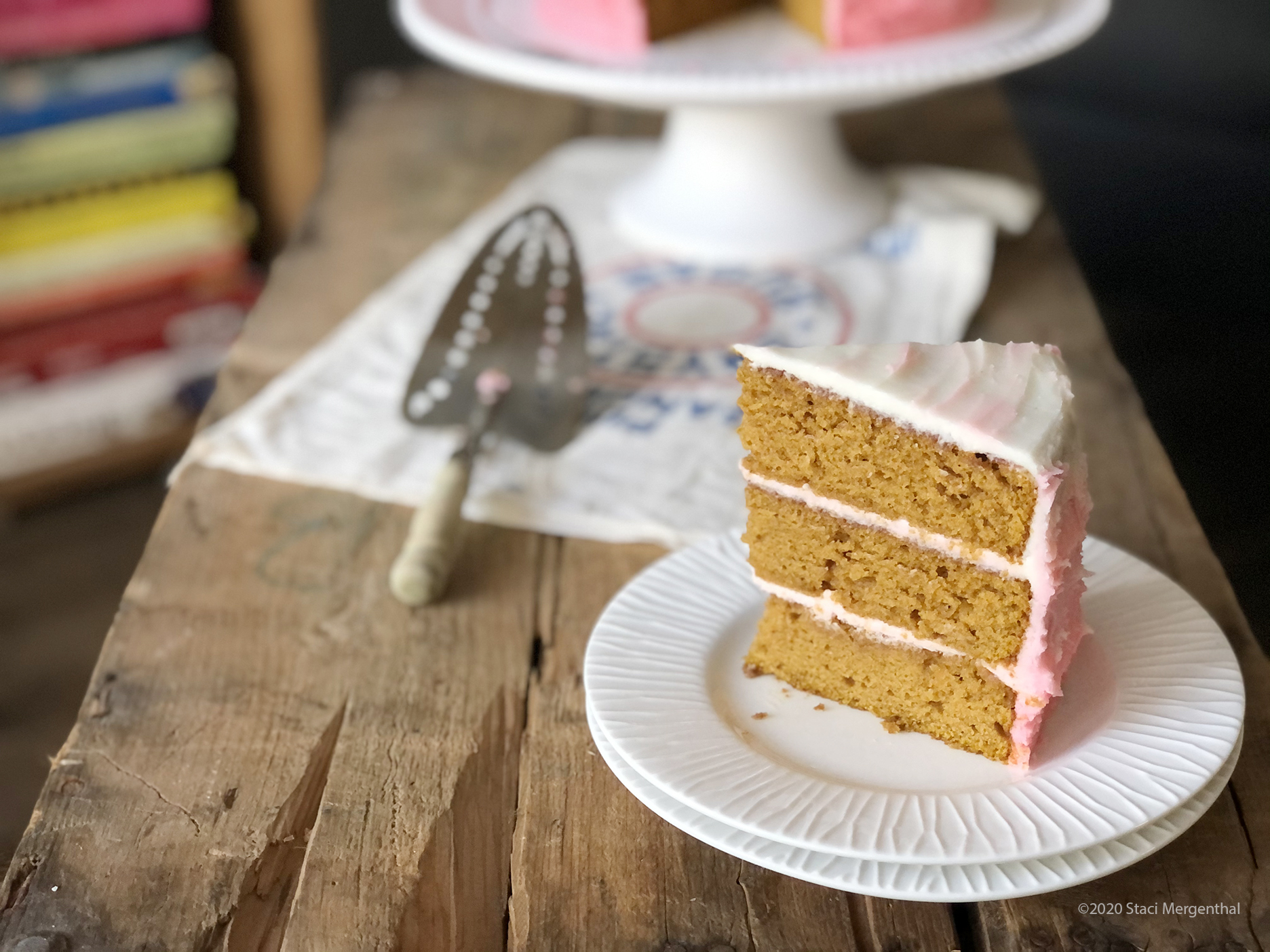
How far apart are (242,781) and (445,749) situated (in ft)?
0.39

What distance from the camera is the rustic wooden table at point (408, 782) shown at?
69 centimetres

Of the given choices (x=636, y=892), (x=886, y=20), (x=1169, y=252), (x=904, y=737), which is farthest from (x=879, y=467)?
(x=886, y=20)

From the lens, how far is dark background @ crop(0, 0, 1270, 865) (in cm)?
93

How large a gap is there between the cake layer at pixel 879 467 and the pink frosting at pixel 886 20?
25.6 inches

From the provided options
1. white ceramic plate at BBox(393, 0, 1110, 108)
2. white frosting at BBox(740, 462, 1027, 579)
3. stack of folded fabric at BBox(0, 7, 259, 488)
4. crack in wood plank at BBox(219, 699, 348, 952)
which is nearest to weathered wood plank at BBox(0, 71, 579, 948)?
crack in wood plank at BBox(219, 699, 348, 952)

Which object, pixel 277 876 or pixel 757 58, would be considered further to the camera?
pixel 757 58

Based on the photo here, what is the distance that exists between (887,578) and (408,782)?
0.30m

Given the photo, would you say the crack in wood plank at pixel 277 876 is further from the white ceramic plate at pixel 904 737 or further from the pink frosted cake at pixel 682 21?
the pink frosted cake at pixel 682 21

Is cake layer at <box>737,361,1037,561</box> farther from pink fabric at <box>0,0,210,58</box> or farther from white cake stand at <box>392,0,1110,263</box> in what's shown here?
pink fabric at <box>0,0,210,58</box>

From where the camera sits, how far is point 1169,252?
1119 mm

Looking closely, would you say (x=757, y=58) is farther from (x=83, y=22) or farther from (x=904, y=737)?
(x=83, y=22)

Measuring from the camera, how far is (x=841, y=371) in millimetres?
746

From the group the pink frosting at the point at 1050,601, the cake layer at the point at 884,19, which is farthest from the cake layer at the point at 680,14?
the pink frosting at the point at 1050,601

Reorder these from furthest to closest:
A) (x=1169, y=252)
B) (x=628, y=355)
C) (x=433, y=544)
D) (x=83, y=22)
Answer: (x=83, y=22) → (x=628, y=355) → (x=1169, y=252) → (x=433, y=544)
